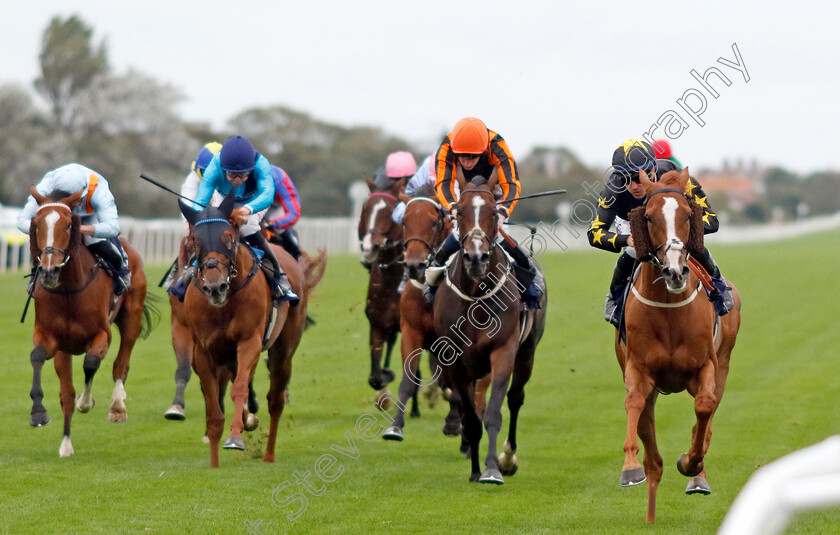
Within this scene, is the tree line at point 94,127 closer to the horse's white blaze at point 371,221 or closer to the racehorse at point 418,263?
the horse's white blaze at point 371,221

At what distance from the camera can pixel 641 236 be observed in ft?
20.3

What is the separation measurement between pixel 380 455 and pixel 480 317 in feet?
6.84

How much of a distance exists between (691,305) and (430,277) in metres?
2.18

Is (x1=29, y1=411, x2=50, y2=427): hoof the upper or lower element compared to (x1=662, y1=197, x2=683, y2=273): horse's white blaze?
lower

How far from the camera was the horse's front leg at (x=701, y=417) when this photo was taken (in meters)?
6.20

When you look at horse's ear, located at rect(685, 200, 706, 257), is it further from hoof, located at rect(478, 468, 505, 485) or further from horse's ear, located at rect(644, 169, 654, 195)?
hoof, located at rect(478, 468, 505, 485)

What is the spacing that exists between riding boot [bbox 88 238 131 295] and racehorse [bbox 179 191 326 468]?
137 cm

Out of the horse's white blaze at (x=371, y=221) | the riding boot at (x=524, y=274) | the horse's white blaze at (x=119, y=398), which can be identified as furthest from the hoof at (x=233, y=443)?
the horse's white blaze at (x=371, y=221)

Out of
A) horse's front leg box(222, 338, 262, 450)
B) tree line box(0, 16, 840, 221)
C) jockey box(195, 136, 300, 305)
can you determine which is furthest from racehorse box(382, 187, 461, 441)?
tree line box(0, 16, 840, 221)

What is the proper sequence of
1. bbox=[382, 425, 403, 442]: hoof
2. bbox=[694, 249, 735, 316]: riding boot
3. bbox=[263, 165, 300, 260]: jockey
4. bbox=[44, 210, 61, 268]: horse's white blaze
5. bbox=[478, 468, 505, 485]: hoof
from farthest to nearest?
bbox=[263, 165, 300, 260]: jockey < bbox=[44, 210, 61, 268]: horse's white blaze < bbox=[382, 425, 403, 442]: hoof < bbox=[478, 468, 505, 485]: hoof < bbox=[694, 249, 735, 316]: riding boot

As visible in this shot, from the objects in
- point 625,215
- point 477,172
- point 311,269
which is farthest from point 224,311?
point 311,269

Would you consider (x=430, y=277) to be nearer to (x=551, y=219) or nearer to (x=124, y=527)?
(x=124, y=527)

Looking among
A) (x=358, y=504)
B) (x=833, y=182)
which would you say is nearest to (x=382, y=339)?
(x=358, y=504)

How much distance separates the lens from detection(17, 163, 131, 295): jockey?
8.65m
